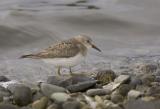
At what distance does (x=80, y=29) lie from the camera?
15.0m

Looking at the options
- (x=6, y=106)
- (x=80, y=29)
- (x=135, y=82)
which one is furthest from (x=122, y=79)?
(x=80, y=29)

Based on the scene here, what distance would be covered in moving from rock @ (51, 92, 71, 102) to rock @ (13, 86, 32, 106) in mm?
357

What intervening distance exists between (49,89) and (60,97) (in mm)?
380

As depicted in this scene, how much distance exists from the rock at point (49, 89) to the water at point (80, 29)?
2.47m

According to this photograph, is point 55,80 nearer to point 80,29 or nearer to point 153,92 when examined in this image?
point 153,92

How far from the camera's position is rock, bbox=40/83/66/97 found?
776cm

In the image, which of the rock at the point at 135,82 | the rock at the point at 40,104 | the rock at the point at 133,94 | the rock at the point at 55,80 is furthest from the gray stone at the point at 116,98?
the rock at the point at 55,80

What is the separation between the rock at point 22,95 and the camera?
763 centimetres

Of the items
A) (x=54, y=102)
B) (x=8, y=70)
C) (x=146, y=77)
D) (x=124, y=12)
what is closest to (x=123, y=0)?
(x=124, y=12)

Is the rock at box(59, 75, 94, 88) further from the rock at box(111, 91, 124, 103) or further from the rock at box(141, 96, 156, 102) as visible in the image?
the rock at box(141, 96, 156, 102)

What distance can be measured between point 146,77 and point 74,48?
1.38 meters

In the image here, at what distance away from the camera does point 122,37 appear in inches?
567

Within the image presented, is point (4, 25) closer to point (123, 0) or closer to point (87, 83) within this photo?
point (123, 0)

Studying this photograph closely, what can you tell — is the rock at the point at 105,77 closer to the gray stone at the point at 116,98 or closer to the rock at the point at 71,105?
the gray stone at the point at 116,98
